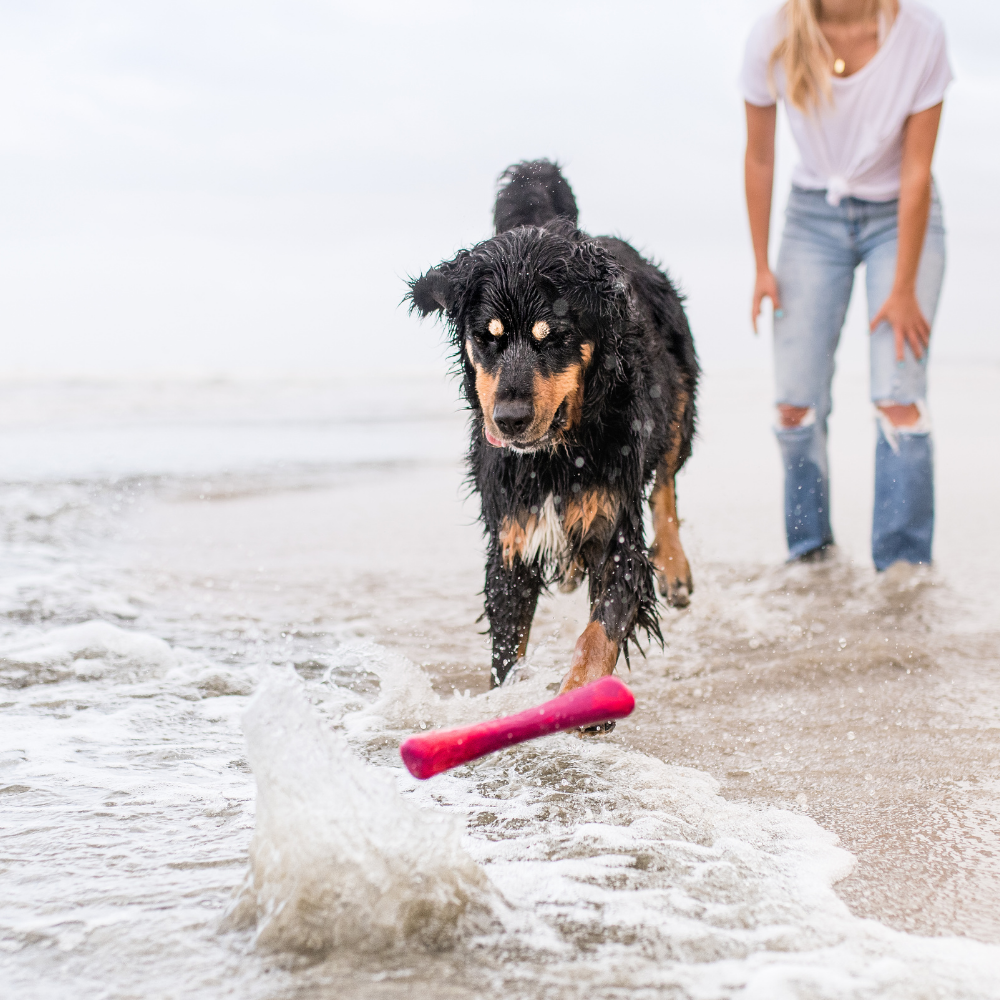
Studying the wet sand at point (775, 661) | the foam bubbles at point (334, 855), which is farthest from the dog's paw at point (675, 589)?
the foam bubbles at point (334, 855)

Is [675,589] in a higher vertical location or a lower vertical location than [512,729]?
lower

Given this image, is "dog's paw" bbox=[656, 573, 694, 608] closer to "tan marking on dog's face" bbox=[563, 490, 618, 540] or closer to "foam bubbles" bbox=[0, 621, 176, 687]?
"tan marking on dog's face" bbox=[563, 490, 618, 540]

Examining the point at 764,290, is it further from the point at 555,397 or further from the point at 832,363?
the point at 555,397

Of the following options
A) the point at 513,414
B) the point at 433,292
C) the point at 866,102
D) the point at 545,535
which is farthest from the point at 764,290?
the point at 513,414

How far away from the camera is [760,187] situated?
15.5ft

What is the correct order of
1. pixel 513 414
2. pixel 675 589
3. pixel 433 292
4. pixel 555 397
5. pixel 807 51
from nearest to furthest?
pixel 513 414
pixel 555 397
pixel 433 292
pixel 675 589
pixel 807 51

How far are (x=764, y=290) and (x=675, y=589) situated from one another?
160 cm

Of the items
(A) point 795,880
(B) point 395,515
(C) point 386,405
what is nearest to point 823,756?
(A) point 795,880

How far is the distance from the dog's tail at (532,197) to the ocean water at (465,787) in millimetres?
1563

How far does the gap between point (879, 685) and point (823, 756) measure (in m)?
0.68

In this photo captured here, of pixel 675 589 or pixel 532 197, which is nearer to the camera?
pixel 532 197

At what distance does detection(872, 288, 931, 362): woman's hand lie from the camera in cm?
440

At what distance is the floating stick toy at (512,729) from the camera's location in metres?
1.81

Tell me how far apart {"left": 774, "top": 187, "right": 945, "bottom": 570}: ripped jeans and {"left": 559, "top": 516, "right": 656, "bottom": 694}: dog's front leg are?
2000 mm
